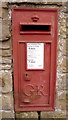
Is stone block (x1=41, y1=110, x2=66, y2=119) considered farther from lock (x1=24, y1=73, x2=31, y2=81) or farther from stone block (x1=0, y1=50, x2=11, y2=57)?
stone block (x1=0, y1=50, x2=11, y2=57)

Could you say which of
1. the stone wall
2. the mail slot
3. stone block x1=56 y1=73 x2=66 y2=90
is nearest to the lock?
the mail slot

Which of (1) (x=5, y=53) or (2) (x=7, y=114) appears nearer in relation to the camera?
(1) (x=5, y=53)

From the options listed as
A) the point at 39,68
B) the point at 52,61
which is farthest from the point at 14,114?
the point at 52,61

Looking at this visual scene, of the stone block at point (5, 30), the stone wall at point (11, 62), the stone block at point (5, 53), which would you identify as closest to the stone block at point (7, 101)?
the stone wall at point (11, 62)

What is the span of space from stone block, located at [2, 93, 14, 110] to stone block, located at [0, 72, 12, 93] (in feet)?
0.16

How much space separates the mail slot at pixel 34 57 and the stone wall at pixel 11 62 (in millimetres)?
50

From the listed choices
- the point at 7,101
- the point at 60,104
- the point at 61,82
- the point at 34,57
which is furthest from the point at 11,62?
the point at 60,104

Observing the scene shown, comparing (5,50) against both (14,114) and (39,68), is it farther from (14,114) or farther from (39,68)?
(14,114)

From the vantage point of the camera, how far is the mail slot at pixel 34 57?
1242 mm

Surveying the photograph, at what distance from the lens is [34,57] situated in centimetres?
131

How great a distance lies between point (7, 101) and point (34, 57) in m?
0.48

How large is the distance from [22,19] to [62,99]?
797 millimetres

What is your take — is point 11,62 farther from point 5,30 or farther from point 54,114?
point 54,114

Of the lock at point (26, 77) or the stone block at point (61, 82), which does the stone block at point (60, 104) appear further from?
the lock at point (26, 77)
